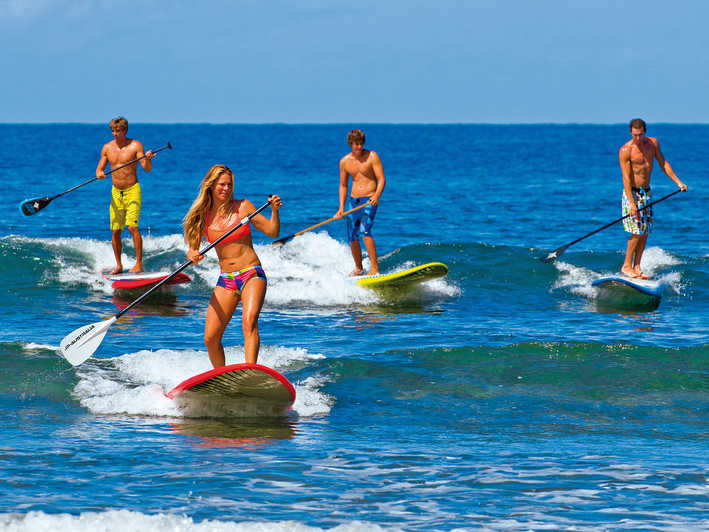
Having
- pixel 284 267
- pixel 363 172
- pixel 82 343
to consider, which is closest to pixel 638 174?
pixel 363 172

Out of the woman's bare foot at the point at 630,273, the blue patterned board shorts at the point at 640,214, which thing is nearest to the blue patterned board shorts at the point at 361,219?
the blue patterned board shorts at the point at 640,214

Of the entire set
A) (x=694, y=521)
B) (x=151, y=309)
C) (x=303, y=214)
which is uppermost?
(x=303, y=214)

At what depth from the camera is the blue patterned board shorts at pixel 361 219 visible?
14391 millimetres

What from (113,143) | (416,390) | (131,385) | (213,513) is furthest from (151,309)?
(213,513)

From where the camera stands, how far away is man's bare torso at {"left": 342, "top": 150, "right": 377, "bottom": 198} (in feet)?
46.7

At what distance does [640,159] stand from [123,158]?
731 centimetres

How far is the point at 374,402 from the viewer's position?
955cm

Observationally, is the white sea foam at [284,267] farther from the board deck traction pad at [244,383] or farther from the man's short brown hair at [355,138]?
the board deck traction pad at [244,383]

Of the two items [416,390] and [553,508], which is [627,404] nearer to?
[416,390]

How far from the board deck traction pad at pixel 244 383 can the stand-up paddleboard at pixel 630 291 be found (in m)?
7.09

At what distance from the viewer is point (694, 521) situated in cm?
634

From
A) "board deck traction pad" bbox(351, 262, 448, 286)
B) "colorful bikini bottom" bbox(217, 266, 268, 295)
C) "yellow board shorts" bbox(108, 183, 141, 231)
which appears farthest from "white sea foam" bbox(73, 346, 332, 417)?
"yellow board shorts" bbox(108, 183, 141, 231)

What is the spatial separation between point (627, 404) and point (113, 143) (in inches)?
339

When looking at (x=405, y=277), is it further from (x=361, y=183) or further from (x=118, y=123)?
(x=118, y=123)
